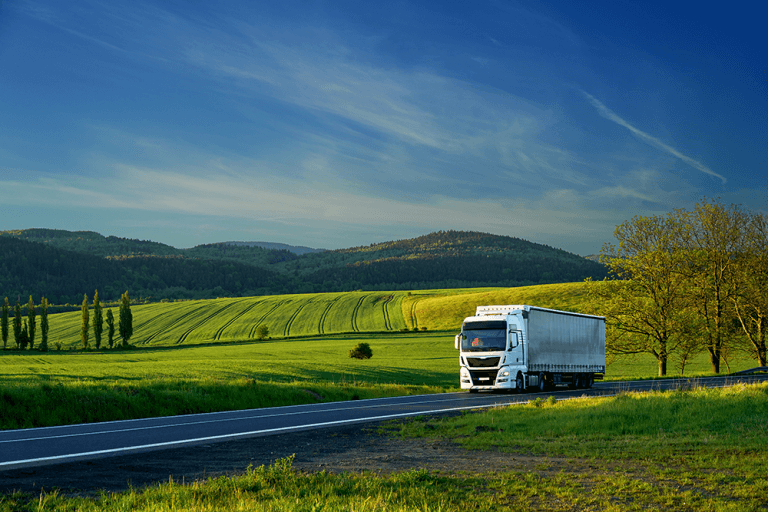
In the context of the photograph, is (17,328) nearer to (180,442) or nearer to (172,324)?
(172,324)

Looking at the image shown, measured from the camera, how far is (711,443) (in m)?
12.5

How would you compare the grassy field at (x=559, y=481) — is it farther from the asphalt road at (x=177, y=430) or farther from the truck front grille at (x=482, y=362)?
the truck front grille at (x=482, y=362)

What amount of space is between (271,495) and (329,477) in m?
1.33

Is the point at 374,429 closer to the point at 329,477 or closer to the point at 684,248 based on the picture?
the point at 329,477

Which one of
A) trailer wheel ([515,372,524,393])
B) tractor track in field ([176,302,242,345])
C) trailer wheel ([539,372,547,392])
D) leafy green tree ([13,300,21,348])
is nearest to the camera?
trailer wheel ([515,372,524,393])

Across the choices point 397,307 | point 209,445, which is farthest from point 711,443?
point 397,307

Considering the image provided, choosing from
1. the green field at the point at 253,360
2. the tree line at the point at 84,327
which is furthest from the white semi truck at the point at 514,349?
the tree line at the point at 84,327

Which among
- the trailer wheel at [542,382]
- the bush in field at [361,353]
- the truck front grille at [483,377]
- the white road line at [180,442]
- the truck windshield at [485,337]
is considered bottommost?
the bush in field at [361,353]

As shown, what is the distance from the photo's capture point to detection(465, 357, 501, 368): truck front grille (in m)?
29.9

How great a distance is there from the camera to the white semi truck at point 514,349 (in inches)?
1176

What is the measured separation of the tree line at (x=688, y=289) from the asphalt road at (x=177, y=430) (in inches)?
975

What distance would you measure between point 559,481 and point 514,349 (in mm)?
20850

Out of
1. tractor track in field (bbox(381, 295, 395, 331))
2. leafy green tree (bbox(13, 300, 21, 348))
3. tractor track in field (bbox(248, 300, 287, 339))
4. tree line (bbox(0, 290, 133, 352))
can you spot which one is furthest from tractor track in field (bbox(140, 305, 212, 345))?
tractor track in field (bbox(381, 295, 395, 331))

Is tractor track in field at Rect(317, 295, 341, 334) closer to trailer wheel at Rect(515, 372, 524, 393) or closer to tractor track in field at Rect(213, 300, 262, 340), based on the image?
tractor track in field at Rect(213, 300, 262, 340)
